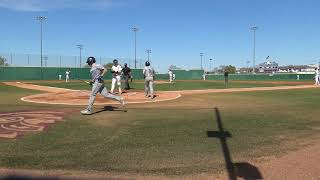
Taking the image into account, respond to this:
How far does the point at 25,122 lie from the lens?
10.6m

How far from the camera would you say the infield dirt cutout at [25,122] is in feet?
30.3

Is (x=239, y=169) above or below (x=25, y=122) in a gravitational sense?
below

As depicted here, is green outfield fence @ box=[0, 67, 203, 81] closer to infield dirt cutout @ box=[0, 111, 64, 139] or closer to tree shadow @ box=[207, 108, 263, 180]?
infield dirt cutout @ box=[0, 111, 64, 139]

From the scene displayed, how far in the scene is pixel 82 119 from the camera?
1138cm

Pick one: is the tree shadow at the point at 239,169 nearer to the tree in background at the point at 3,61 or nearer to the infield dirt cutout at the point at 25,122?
the infield dirt cutout at the point at 25,122

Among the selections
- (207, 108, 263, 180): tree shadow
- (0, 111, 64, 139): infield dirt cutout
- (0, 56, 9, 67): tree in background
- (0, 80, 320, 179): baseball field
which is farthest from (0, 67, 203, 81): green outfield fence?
(207, 108, 263, 180): tree shadow

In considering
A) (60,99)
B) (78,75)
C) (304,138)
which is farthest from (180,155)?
(78,75)

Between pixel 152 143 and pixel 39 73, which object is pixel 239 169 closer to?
pixel 152 143

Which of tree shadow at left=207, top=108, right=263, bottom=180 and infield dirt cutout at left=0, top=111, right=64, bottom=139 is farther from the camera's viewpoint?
infield dirt cutout at left=0, top=111, right=64, bottom=139

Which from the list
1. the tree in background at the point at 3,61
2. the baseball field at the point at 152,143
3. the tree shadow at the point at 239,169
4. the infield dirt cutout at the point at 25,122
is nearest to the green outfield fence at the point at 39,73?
the tree in background at the point at 3,61

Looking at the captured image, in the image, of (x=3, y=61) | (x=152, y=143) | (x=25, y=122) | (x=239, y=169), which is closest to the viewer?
(x=239, y=169)

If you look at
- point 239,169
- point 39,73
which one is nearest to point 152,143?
point 239,169

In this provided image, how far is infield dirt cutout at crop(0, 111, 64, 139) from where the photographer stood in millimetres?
9242

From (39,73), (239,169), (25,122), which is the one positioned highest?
(39,73)
